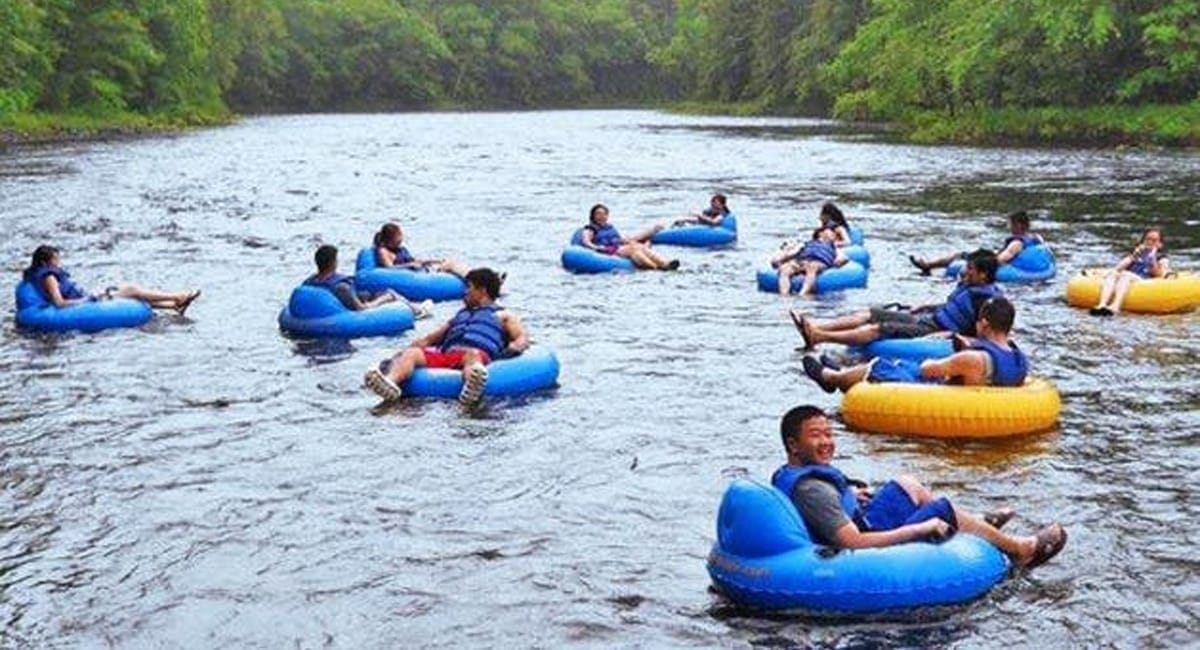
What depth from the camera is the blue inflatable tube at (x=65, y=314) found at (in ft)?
49.5

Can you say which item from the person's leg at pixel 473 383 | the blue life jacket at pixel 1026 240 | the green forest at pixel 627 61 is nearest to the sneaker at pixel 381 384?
the person's leg at pixel 473 383

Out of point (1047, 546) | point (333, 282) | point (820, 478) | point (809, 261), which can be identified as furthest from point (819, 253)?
point (820, 478)

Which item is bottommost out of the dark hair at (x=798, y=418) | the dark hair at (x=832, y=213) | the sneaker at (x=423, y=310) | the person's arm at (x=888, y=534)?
the sneaker at (x=423, y=310)

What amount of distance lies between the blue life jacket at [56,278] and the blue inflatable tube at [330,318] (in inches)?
97.4

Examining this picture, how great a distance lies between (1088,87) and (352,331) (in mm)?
38377

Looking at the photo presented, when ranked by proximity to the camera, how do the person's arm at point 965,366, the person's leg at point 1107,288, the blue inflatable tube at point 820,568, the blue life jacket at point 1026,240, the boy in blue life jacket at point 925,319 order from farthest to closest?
the blue life jacket at point 1026,240 < the person's leg at point 1107,288 < the boy in blue life jacket at point 925,319 < the person's arm at point 965,366 < the blue inflatable tube at point 820,568

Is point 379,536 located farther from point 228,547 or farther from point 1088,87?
point 1088,87

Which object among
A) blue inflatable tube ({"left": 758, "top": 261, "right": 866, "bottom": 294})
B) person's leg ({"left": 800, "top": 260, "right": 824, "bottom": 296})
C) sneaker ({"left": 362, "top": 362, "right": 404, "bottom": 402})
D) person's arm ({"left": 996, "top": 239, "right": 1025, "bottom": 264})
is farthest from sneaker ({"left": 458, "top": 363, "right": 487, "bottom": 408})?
person's arm ({"left": 996, "top": 239, "right": 1025, "bottom": 264})

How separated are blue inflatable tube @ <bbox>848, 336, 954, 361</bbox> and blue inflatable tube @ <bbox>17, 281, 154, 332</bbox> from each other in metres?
7.98

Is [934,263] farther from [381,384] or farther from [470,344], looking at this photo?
[381,384]

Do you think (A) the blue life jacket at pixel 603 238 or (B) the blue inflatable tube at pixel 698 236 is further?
(B) the blue inflatable tube at pixel 698 236

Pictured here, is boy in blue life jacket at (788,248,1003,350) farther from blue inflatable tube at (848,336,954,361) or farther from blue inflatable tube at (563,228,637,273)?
blue inflatable tube at (563,228,637,273)

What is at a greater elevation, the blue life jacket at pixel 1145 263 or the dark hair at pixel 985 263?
the dark hair at pixel 985 263

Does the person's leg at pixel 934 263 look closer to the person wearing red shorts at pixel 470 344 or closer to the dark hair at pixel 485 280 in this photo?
the person wearing red shorts at pixel 470 344
